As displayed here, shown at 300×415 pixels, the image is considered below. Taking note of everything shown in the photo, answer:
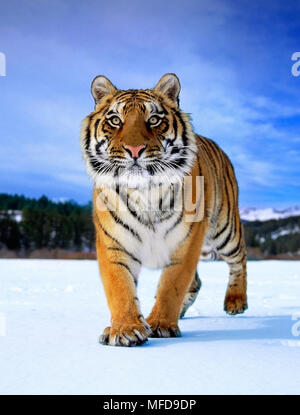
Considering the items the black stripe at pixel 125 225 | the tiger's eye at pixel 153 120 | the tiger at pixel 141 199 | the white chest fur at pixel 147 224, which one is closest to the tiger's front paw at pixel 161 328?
the tiger at pixel 141 199

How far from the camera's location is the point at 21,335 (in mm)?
3076

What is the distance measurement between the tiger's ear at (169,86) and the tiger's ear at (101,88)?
298mm

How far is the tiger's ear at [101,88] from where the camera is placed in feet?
10.6

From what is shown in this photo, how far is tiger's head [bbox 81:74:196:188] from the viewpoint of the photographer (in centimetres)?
286

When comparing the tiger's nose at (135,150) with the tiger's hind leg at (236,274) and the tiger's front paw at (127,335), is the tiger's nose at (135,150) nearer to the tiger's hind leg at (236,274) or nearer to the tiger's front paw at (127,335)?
the tiger's front paw at (127,335)

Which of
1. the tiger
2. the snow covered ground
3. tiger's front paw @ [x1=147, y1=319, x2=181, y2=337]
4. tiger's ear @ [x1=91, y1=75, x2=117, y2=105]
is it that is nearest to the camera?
the snow covered ground

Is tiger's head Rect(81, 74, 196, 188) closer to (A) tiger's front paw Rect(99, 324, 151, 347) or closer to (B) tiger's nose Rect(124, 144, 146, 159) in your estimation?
(B) tiger's nose Rect(124, 144, 146, 159)

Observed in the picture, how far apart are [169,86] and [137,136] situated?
620 millimetres

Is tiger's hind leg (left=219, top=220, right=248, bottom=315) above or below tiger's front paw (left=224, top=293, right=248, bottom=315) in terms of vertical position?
above

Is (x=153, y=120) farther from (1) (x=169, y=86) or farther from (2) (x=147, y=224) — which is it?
(2) (x=147, y=224)

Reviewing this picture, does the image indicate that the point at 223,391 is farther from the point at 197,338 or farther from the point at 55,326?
the point at 55,326

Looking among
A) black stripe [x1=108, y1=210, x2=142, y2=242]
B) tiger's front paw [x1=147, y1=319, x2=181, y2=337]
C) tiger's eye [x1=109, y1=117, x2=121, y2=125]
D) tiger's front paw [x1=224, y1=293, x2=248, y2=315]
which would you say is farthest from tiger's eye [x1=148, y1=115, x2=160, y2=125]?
tiger's front paw [x1=224, y1=293, x2=248, y2=315]

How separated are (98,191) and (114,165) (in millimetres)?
323

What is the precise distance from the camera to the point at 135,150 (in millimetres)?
2787
